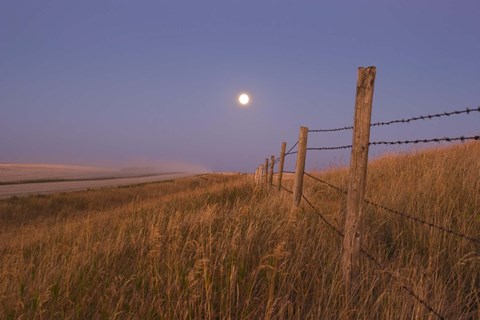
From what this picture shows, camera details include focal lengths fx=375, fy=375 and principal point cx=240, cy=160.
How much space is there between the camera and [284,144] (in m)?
9.72

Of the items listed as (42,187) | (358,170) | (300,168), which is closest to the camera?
(358,170)

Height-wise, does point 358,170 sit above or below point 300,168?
below

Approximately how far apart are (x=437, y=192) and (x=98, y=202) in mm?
18855

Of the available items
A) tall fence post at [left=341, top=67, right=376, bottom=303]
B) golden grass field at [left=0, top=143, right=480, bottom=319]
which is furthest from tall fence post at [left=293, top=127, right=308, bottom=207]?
tall fence post at [left=341, top=67, right=376, bottom=303]

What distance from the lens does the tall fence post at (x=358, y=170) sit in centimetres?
331

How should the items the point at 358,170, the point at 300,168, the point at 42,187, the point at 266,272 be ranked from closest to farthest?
1. the point at 358,170
2. the point at 266,272
3. the point at 300,168
4. the point at 42,187

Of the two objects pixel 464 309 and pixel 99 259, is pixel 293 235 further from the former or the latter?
pixel 99 259

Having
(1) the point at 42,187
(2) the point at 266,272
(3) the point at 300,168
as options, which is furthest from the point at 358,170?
(1) the point at 42,187

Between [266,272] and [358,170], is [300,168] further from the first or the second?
[266,272]

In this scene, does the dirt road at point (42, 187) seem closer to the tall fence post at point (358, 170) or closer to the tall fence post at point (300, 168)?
the tall fence post at point (300, 168)

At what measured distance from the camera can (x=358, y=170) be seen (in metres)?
3.31

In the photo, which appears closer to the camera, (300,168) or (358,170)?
(358,170)

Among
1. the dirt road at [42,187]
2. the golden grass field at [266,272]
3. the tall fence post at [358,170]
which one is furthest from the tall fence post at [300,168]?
the dirt road at [42,187]

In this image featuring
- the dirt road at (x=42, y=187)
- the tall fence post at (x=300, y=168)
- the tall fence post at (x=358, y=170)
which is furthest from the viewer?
the dirt road at (x=42, y=187)
